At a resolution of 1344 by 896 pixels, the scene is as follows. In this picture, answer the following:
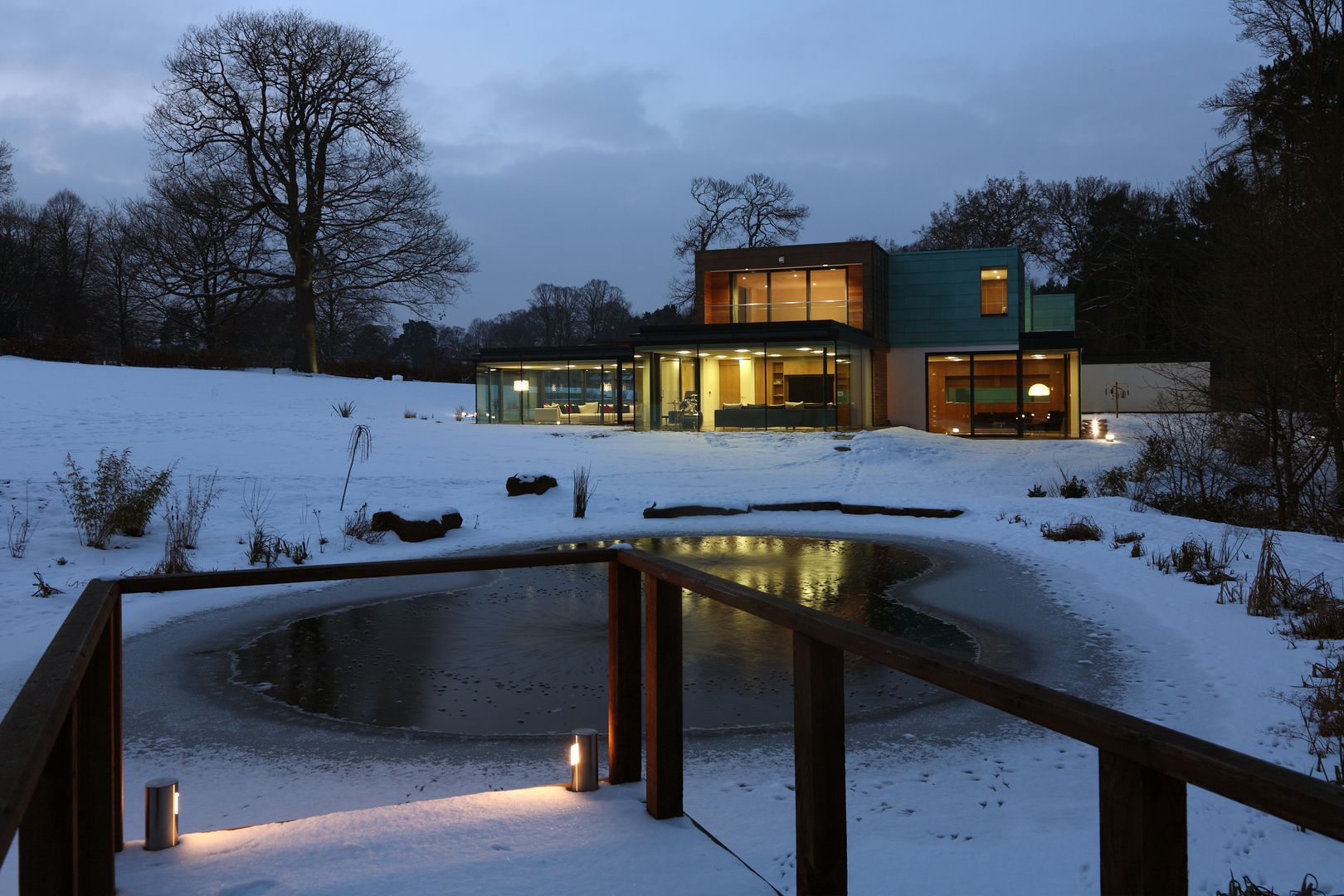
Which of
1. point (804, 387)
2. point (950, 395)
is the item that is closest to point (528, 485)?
point (804, 387)

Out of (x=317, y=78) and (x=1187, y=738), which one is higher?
(x=317, y=78)

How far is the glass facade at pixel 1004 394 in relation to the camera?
1275 inches

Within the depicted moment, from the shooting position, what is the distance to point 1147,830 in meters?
1.63

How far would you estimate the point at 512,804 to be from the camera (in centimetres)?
379

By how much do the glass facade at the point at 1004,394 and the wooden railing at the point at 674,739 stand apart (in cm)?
3027

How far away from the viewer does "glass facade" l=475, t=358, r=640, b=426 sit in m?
36.4

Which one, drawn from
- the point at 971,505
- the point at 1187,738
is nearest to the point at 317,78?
the point at 971,505

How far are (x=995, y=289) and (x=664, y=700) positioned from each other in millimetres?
33214

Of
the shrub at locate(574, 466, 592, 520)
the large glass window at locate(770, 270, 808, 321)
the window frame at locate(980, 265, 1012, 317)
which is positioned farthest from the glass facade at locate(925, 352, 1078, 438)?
the shrub at locate(574, 466, 592, 520)

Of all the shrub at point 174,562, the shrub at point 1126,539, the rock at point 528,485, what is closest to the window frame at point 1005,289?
the rock at point 528,485

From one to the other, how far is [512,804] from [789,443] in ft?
70.0

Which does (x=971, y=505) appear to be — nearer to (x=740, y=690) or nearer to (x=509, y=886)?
(x=740, y=690)

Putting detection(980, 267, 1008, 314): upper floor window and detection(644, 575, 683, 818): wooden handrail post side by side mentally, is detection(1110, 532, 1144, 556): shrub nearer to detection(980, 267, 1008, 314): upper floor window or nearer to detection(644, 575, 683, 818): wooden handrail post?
detection(644, 575, 683, 818): wooden handrail post

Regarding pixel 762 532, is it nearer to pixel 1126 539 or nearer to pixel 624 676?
pixel 1126 539
